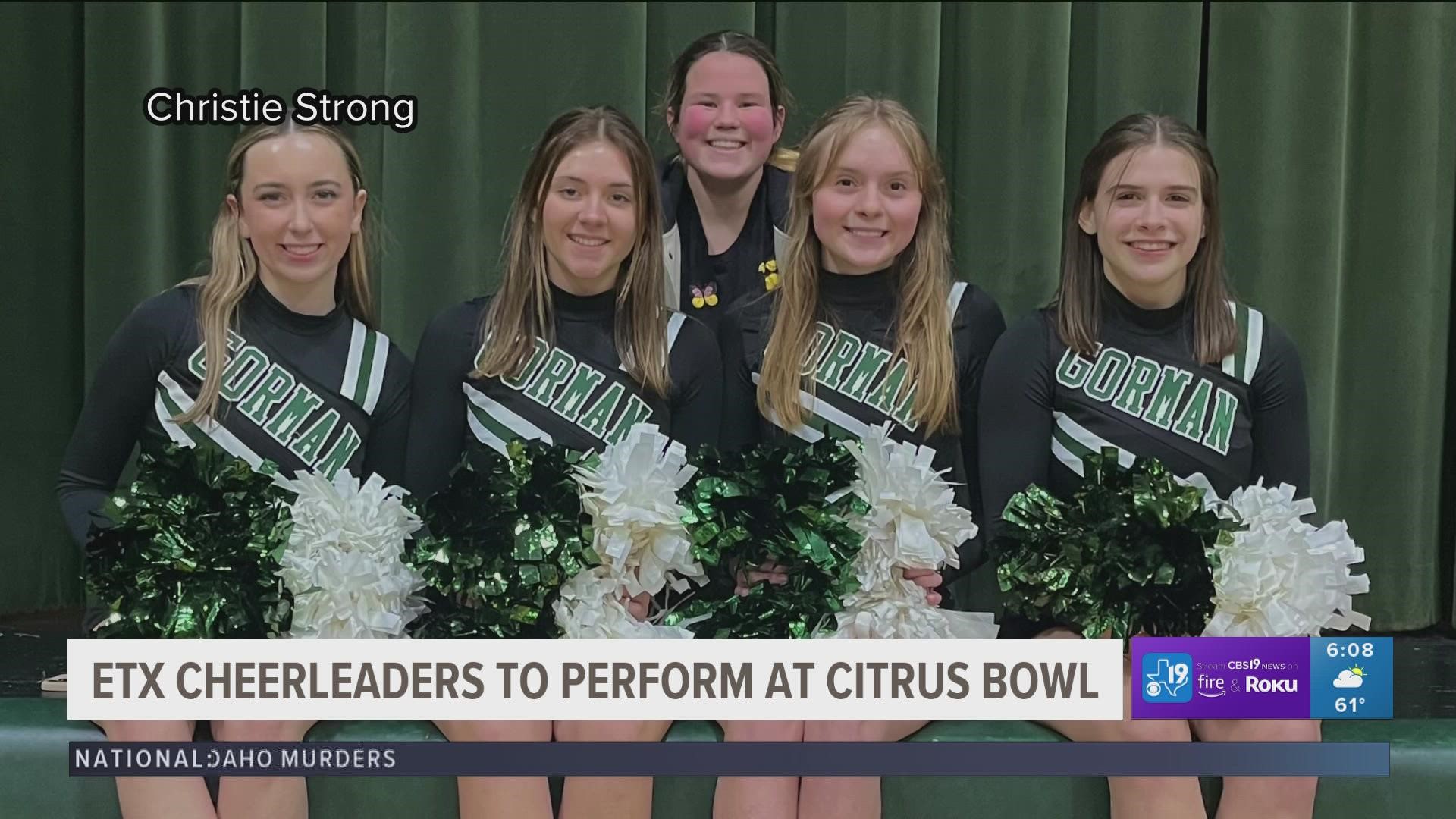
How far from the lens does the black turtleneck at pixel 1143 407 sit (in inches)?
72.7

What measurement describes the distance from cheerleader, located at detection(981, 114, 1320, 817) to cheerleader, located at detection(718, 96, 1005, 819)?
0.08m

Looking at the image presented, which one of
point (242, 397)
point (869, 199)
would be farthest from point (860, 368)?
point (242, 397)

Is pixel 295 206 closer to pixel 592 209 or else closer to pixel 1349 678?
pixel 592 209

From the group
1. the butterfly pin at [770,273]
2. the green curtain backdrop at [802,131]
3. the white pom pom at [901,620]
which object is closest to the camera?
the white pom pom at [901,620]

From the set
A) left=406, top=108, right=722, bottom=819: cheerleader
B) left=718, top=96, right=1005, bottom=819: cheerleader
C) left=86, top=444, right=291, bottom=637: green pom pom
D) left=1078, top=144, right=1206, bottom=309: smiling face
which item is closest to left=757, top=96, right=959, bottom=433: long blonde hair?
left=718, top=96, right=1005, bottom=819: cheerleader

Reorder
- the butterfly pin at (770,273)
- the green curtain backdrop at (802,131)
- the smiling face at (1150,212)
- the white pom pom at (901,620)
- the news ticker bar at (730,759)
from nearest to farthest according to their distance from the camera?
the news ticker bar at (730,759) → the white pom pom at (901,620) → the smiling face at (1150,212) → the butterfly pin at (770,273) → the green curtain backdrop at (802,131)

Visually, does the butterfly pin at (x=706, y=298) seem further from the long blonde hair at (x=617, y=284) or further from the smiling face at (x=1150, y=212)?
the smiling face at (x=1150, y=212)

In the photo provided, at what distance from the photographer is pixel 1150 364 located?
1870 millimetres

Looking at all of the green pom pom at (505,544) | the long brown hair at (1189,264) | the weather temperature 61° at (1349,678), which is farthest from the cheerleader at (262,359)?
the weather temperature 61° at (1349,678)

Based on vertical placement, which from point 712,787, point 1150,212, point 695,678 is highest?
point 1150,212

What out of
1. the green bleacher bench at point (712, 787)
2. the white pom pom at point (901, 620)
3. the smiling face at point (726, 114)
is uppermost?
the smiling face at point (726, 114)

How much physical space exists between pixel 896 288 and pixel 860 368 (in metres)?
0.13

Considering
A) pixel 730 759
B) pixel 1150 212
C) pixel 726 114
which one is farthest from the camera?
pixel 726 114

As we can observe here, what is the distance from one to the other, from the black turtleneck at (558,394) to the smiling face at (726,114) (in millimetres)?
315
